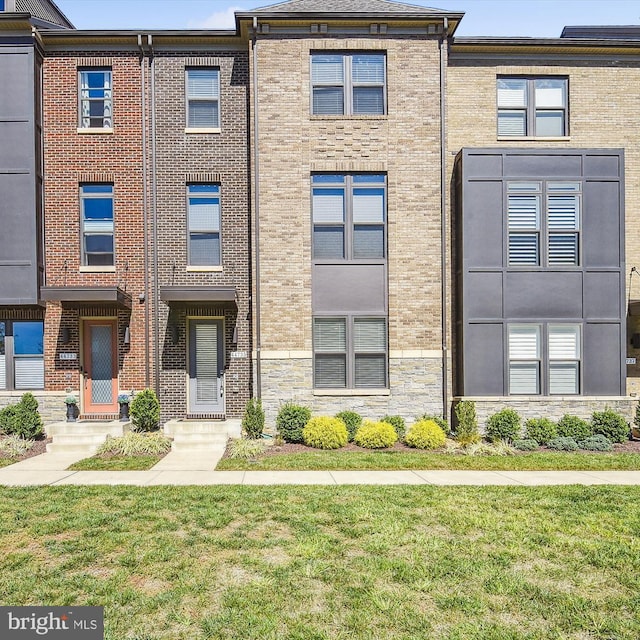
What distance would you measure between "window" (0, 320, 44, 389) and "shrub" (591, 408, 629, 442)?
13929 millimetres

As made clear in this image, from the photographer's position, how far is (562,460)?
947 centimetres

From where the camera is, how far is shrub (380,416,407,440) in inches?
441

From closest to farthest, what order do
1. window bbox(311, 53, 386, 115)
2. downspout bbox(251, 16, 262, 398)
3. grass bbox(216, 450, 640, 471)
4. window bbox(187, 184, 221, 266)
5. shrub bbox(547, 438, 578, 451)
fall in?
1. grass bbox(216, 450, 640, 471)
2. shrub bbox(547, 438, 578, 451)
3. downspout bbox(251, 16, 262, 398)
4. window bbox(311, 53, 386, 115)
5. window bbox(187, 184, 221, 266)

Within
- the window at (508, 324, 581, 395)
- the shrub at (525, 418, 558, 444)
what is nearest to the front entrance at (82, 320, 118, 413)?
the window at (508, 324, 581, 395)

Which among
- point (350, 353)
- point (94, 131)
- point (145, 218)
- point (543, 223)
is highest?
point (94, 131)

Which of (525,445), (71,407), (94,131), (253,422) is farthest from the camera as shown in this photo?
(94,131)

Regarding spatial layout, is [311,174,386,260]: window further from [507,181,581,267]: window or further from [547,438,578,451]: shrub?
[547,438,578,451]: shrub

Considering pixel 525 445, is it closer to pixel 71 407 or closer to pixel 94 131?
pixel 71 407

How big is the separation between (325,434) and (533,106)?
10.2 metres

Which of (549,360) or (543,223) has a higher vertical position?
(543,223)

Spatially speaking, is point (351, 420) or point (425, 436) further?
point (351, 420)

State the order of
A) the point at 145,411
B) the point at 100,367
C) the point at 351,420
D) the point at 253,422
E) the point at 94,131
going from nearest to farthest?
the point at 253,422 → the point at 351,420 → the point at 145,411 → the point at 94,131 → the point at 100,367

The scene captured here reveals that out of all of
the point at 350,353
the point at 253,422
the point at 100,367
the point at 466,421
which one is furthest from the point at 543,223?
the point at 100,367

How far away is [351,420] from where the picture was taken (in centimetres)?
1116
